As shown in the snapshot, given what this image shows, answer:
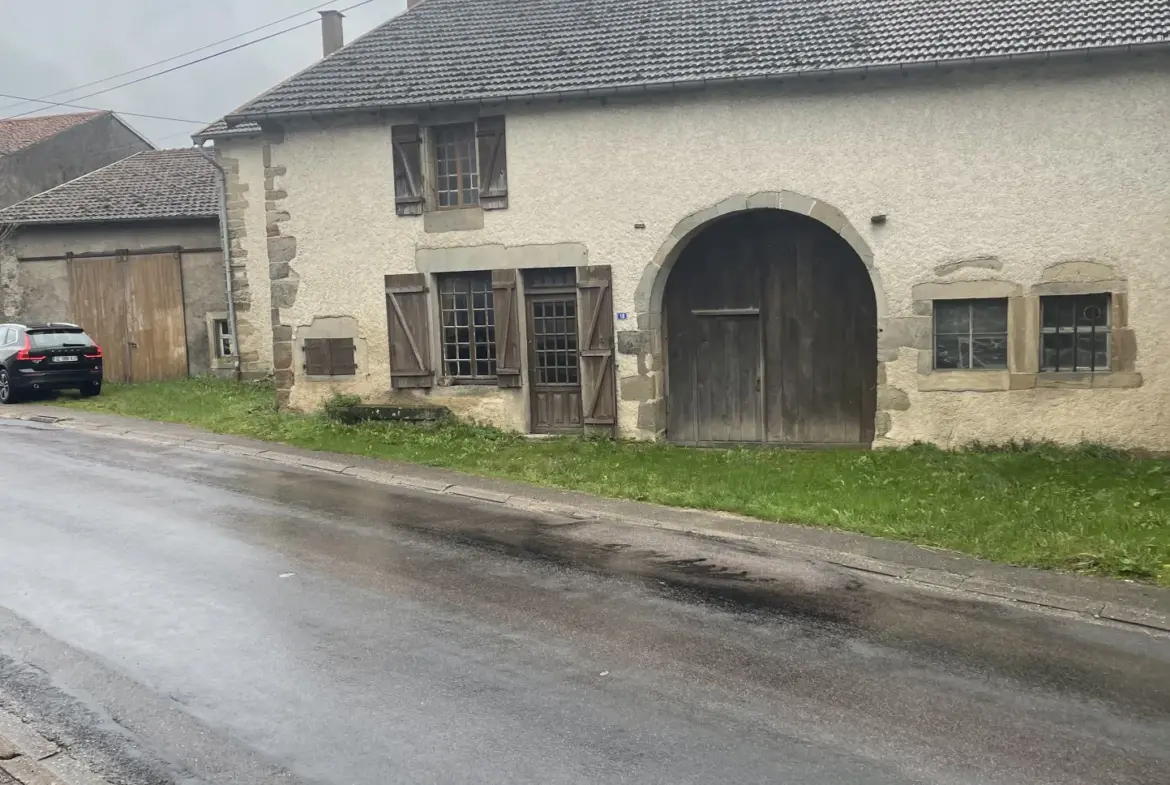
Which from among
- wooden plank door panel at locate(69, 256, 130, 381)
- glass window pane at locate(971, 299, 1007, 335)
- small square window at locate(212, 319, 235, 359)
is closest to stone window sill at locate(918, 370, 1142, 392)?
glass window pane at locate(971, 299, 1007, 335)

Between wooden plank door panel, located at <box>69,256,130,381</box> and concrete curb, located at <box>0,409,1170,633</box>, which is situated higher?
wooden plank door panel, located at <box>69,256,130,381</box>

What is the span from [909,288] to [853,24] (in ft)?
12.1

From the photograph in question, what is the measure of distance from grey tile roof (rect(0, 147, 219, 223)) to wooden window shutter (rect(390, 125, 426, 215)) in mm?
8657

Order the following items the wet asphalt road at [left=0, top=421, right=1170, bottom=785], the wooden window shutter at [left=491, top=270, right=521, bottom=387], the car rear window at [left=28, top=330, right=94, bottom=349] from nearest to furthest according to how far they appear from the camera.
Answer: the wet asphalt road at [left=0, top=421, right=1170, bottom=785] < the wooden window shutter at [left=491, top=270, right=521, bottom=387] < the car rear window at [left=28, top=330, right=94, bottom=349]

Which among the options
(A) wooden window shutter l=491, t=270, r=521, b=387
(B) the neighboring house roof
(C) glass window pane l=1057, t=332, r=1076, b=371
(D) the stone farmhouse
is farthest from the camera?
(B) the neighboring house roof

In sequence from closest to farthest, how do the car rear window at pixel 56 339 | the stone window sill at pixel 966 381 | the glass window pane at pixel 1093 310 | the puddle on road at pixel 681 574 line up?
the puddle on road at pixel 681 574 < the glass window pane at pixel 1093 310 < the stone window sill at pixel 966 381 < the car rear window at pixel 56 339

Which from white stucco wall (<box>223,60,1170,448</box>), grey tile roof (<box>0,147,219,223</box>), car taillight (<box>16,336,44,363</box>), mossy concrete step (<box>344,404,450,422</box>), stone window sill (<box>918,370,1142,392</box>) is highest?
grey tile roof (<box>0,147,219,223</box>)

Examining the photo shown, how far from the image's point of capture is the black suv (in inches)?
701

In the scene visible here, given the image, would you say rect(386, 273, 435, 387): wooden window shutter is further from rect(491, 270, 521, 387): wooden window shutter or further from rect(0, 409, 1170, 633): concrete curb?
rect(0, 409, 1170, 633): concrete curb

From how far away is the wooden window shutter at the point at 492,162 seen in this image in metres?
13.9

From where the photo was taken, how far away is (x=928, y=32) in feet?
41.0

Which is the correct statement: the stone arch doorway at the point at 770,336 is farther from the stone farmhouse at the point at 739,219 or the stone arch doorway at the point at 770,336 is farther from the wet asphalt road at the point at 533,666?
the wet asphalt road at the point at 533,666

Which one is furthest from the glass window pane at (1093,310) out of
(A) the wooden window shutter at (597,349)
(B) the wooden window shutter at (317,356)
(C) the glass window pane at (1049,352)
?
(B) the wooden window shutter at (317,356)

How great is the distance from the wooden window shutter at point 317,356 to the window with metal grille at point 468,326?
1916mm
